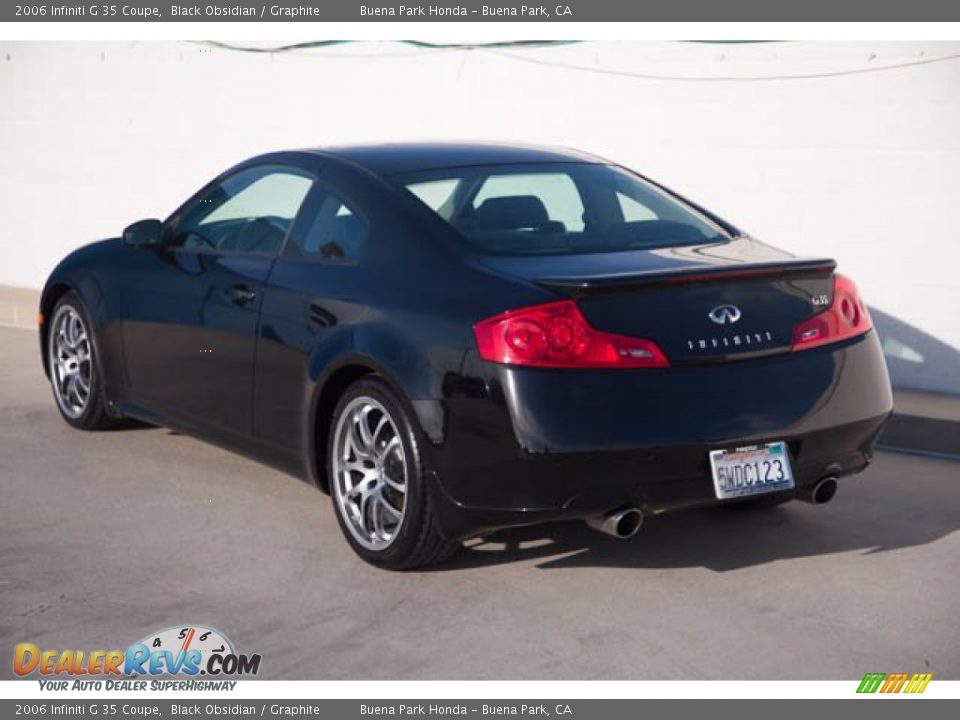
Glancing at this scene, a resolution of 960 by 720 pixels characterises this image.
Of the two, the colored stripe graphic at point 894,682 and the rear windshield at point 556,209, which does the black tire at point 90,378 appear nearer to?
the rear windshield at point 556,209

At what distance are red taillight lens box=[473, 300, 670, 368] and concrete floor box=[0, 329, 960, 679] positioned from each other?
854 mm

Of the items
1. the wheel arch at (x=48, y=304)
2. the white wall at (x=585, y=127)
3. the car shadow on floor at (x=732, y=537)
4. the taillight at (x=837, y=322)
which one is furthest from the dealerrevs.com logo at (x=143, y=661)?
the white wall at (x=585, y=127)

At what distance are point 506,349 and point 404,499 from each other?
2.50ft

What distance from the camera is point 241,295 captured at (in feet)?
21.4

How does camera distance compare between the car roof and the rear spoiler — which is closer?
the rear spoiler

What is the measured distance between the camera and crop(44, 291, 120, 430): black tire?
777 centimetres

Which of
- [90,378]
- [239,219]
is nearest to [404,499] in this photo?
[239,219]

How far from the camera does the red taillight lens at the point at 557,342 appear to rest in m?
5.18

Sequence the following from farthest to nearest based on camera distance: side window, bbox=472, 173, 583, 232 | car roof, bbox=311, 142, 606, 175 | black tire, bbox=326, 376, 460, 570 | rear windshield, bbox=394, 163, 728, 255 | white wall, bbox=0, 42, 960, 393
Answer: white wall, bbox=0, 42, 960, 393
car roof, bbox=311, 142, 606, 175
side window, bbox=472, 173, 583, 232
rear windshield, bbox=394, 163, 728, 255
black tire, bbox=326, 376, 460, 570

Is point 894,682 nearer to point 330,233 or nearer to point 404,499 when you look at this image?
point 404,499

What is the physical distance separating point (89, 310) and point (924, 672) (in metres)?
4.51

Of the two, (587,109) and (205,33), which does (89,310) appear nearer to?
(587,109)

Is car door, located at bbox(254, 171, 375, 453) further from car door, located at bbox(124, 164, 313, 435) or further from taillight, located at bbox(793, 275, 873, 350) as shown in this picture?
taillight, located at bbox(793, 275, 873, 350)

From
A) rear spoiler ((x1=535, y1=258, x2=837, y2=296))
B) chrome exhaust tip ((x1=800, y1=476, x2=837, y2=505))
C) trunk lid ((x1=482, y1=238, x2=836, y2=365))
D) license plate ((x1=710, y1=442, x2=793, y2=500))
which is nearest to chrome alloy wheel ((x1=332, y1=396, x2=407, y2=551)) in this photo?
trunk lid ((x1=482, y1=238, x2=836, y2=365))
